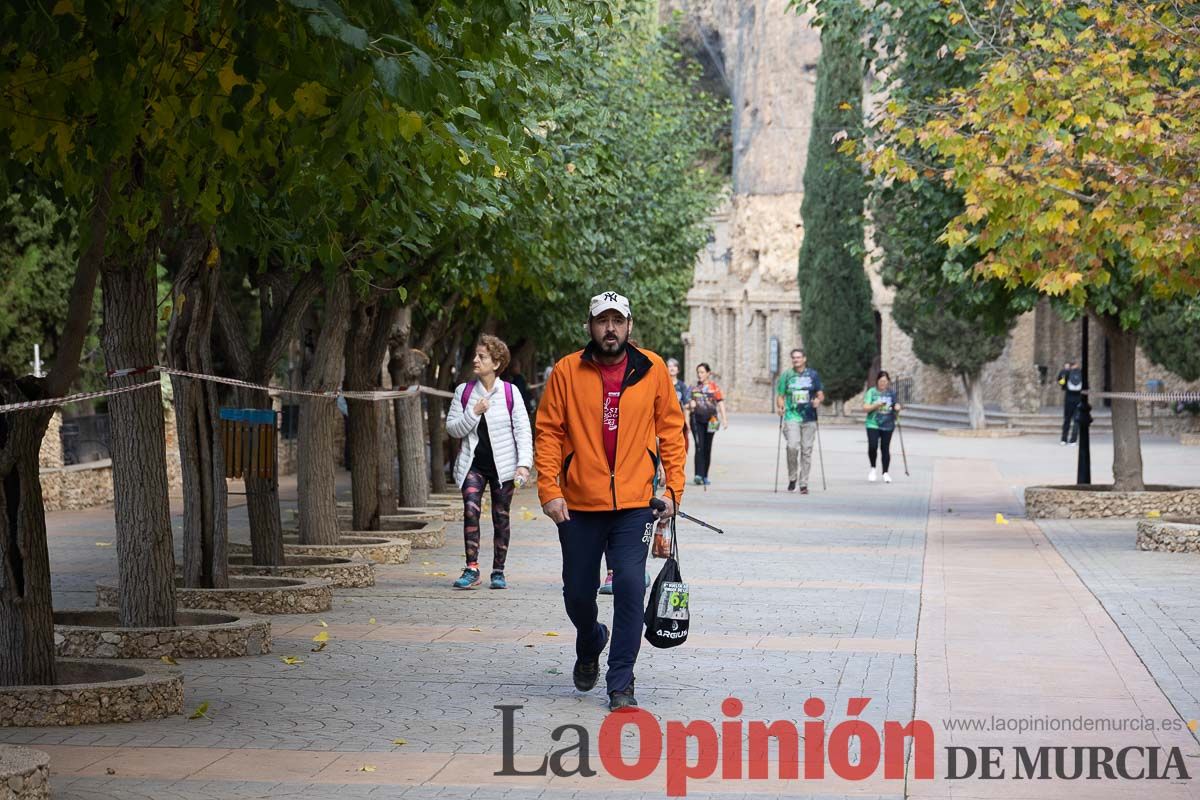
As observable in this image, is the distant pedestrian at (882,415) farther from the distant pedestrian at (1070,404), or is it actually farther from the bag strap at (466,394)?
the bag strap at (466,394)

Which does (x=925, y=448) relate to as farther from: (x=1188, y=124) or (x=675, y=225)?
(x=1188, y=124)

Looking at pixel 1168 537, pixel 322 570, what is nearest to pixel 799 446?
pixel 1168 537

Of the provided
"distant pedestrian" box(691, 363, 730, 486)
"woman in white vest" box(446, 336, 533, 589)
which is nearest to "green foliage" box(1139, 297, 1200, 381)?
"distant pedestrian" box(691, 363, 730, 486)

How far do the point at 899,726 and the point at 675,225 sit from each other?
24.7 metres

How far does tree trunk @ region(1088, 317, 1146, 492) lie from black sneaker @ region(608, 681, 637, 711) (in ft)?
45.1

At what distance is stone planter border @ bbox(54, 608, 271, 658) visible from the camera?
400 inches

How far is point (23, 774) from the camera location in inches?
249

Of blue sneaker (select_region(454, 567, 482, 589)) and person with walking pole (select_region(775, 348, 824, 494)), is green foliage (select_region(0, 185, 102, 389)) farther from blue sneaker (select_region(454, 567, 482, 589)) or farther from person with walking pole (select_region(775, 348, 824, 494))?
blue sneaker (select_region(454, 567, 482, 589))

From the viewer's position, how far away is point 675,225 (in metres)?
32.4

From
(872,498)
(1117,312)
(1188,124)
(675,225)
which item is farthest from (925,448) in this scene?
(1188,124)

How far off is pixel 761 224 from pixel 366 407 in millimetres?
56162

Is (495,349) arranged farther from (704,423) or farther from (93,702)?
(704,423)

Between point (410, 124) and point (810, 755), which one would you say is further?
point (410, 124)

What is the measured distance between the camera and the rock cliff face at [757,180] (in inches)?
2766
